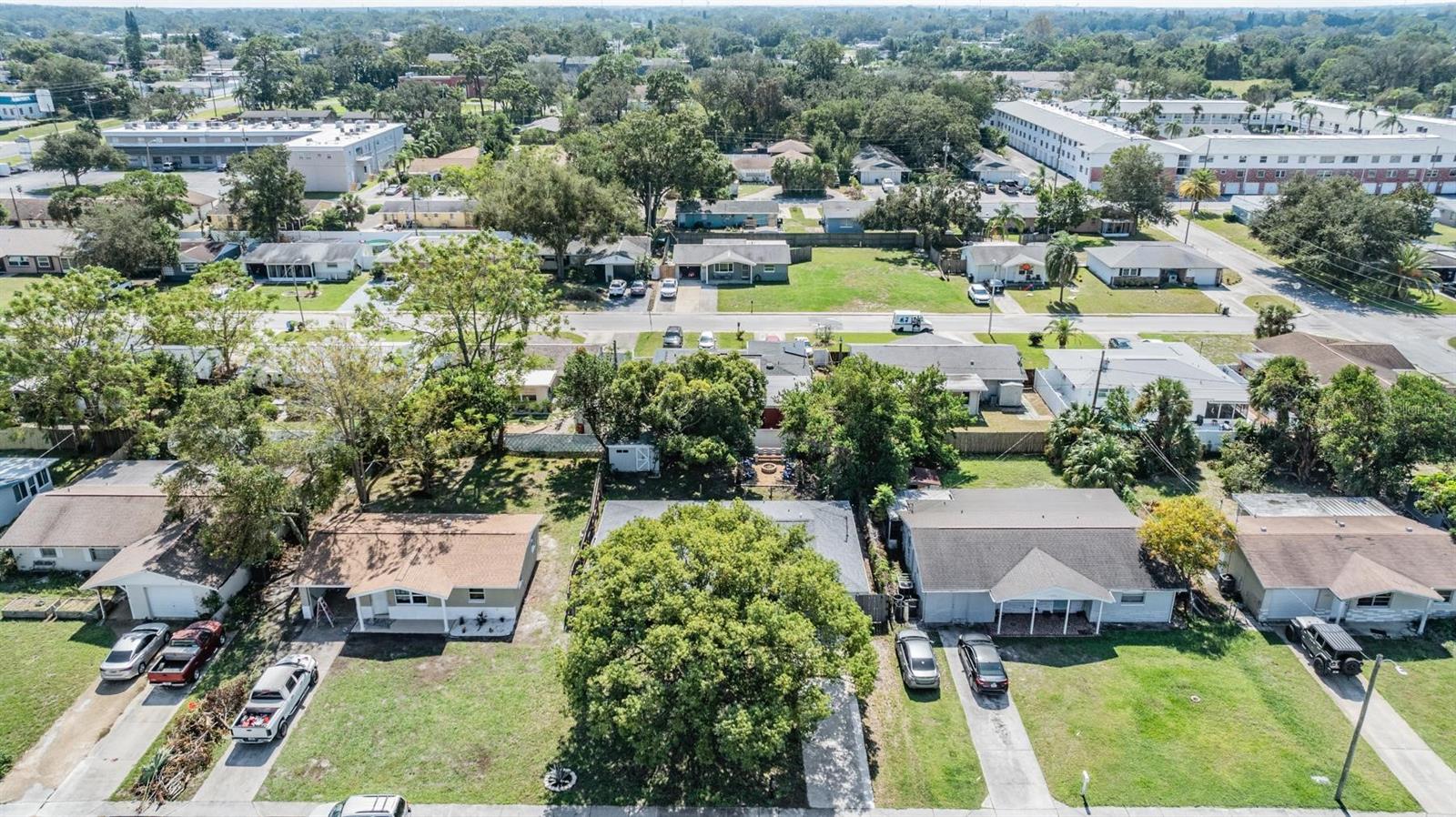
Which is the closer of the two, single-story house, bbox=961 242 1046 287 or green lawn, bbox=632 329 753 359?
green lawn, bbox=632 329 753 359

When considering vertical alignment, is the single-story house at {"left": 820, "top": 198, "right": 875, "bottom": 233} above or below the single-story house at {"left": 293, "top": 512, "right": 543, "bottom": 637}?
above

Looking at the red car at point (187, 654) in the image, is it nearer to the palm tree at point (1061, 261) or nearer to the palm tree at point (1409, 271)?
the palm tree at point (1061, 261)

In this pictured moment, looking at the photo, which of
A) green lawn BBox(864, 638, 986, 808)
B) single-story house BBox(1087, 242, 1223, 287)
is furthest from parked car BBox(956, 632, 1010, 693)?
single-story house BBox(1087, 242, 1223, 287)

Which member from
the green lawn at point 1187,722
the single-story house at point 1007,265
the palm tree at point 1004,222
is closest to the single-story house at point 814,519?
the green lawn at point 1187,722

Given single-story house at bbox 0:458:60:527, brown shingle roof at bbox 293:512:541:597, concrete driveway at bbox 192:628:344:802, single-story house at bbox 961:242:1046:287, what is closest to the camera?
concrete driveway at bbox 192:628:344:802

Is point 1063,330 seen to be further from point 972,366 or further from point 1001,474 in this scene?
point 1001,474

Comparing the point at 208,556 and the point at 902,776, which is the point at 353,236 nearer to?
the point at 208,556

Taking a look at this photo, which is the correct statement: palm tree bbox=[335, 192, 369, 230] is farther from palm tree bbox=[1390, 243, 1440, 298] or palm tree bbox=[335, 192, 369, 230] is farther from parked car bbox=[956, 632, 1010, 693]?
palm tree bbox=[1390, 243, 1440, 298]
